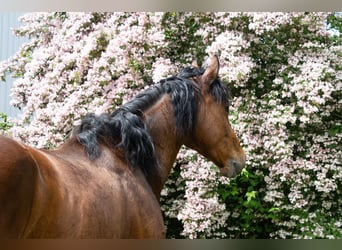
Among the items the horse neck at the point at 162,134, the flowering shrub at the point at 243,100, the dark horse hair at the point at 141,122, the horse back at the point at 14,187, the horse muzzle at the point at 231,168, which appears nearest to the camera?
the horse back at the point at 14,187

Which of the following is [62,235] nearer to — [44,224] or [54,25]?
[44,224]

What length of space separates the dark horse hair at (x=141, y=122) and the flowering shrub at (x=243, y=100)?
1.79 meters

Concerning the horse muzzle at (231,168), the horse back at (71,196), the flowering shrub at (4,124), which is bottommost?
the flowering shrub at (4,124)

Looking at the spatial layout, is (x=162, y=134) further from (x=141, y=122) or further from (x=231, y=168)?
(x=231, y=168)

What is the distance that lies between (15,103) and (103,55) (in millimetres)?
1640

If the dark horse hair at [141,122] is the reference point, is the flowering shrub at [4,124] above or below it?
below

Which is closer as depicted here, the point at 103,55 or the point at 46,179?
the point at 46,179

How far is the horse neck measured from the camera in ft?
9.46

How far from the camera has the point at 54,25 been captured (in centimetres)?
634

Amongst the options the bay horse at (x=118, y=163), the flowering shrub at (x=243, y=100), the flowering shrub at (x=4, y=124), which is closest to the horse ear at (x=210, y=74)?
the bay horse at (x=118, y=163)

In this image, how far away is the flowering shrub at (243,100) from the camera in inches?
190

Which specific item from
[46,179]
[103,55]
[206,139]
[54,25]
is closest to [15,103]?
[54,25]

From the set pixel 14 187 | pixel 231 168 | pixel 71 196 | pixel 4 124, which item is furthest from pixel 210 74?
pixel 4 124

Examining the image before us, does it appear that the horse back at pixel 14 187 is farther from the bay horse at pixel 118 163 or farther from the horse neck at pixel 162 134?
the horse neck at pixel 162 134
